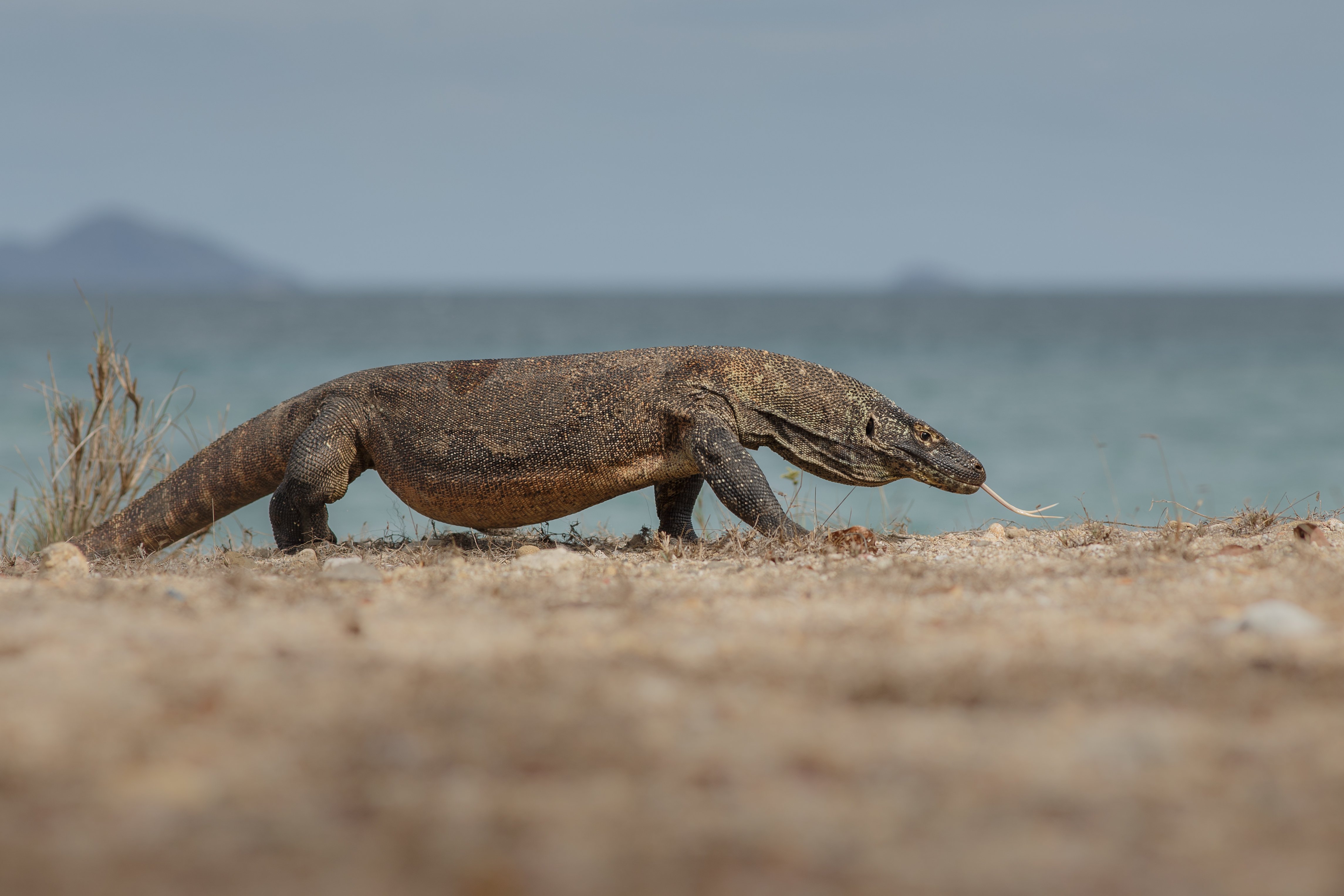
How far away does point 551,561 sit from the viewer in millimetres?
4836

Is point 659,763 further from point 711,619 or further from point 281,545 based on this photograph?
point 281,545

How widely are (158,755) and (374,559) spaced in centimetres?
324

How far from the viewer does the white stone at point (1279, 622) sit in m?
3.00

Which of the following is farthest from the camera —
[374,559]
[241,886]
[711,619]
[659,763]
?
[374,559]

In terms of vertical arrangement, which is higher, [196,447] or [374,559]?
[196,447]

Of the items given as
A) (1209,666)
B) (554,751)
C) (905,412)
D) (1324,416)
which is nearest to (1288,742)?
(1209,666)

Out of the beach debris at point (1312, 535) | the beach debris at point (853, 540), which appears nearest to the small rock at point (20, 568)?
the beach debris at point (853, 540)

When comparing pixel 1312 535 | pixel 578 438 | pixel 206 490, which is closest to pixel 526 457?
pixel 578 438

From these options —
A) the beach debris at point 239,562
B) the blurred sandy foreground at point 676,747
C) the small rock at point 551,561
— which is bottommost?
the blurred sandy foreground at point 676,747

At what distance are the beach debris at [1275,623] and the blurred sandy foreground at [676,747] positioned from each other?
0.06 feet

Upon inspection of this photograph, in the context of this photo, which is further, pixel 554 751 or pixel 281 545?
pixel 281 545

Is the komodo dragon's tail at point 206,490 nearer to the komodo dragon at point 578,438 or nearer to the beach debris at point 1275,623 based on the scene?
the komodo dragon at point 578,438

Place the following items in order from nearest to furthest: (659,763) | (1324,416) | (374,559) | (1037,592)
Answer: (659,763) → (1037,592) → (374,559) → (1324,416)

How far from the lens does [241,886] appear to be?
65.9 inches
